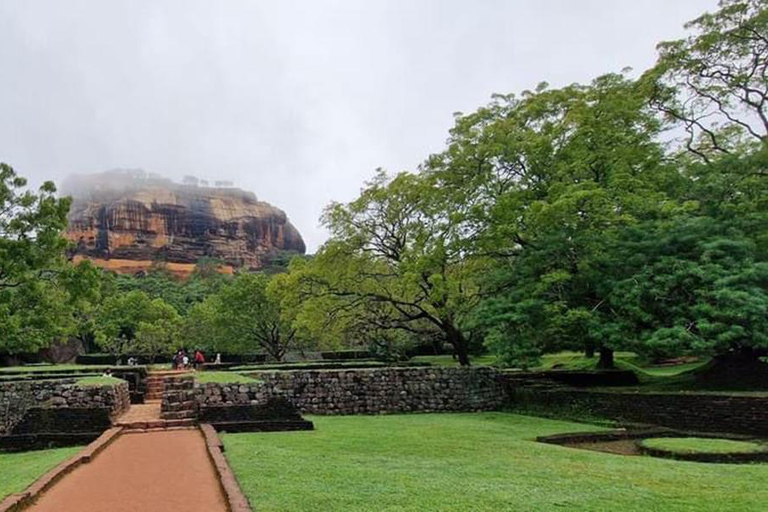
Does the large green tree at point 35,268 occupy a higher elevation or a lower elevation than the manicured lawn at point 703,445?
higher

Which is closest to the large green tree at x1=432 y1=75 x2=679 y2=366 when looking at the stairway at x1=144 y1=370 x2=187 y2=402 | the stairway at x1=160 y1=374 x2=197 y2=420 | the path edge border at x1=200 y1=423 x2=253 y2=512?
the stairway at x1=160 y1=374 x2=197 y2=420

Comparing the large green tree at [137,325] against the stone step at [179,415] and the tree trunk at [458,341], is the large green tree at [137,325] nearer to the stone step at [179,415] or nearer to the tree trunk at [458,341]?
the tree trunk at [458,341]

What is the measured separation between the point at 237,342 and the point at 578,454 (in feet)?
97.5

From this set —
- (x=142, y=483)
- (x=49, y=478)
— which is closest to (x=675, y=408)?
(x=142, y=483)

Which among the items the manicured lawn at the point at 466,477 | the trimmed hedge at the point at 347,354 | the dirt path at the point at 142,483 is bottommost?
the manicured lawn at the point at 466,477

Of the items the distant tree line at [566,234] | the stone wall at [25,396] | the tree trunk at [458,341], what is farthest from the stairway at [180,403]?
the tree trunk at [458,341]

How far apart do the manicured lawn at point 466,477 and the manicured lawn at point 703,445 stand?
2.76 ft

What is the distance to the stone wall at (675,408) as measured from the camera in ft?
39.4

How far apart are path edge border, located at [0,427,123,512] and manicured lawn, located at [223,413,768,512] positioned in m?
2.11

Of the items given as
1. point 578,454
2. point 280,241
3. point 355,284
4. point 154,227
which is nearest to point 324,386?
point 355,284

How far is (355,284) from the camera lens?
22.9 metres

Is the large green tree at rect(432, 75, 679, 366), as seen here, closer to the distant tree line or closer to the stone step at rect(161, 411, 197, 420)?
the distant tree line

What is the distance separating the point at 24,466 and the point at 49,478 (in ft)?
7.55

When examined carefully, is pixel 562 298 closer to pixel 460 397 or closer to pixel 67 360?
pixel 460 397
